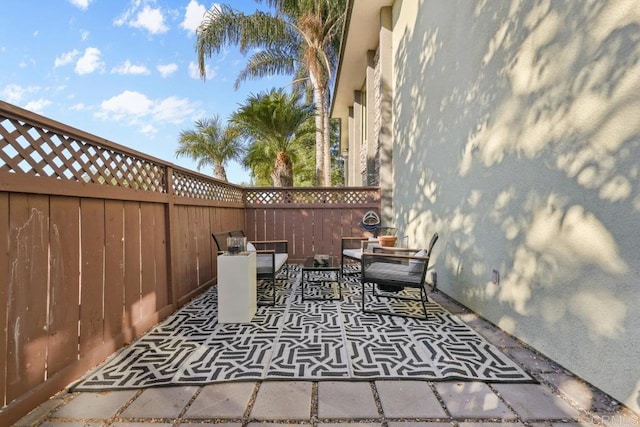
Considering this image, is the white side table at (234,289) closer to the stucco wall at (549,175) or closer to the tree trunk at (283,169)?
the stucco wall at (549,175)

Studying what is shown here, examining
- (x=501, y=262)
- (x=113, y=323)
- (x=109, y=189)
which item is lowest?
(x=113, y=323)

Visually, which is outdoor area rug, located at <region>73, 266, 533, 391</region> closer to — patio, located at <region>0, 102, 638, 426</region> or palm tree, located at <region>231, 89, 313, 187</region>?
patio, located at <region>0, 102, 638, 426</region>

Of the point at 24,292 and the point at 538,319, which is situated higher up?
the point at 24,292

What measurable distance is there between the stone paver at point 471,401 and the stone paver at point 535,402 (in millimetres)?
64

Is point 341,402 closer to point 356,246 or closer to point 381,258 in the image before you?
point 381,258

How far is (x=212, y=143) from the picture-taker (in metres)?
13.9

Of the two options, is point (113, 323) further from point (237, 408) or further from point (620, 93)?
point (620, 93)

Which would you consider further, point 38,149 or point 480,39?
point 480,39

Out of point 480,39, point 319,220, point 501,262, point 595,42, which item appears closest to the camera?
point 595,42

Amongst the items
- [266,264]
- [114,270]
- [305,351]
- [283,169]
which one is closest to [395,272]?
[305,351]

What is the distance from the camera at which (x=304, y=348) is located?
7.39 ft

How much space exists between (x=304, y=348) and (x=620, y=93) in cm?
243

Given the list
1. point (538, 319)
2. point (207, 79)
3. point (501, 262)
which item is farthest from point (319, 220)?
point (207, 79)

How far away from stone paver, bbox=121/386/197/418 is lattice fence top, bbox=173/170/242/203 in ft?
6.87
